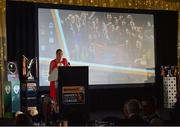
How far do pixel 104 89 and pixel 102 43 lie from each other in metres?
1.11

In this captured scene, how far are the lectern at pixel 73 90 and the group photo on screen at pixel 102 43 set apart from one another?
4440 millimetres

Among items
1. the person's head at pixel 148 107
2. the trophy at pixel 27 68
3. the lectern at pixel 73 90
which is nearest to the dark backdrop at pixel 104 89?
the trophy at pixel 27 68

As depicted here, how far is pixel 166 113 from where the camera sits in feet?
29.9

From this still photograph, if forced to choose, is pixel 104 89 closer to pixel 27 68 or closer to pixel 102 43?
pixel 102 43

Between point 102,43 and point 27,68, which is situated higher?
point 102,43

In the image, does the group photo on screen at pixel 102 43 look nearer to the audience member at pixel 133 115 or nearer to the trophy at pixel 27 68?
the trophy at pixel 27 68

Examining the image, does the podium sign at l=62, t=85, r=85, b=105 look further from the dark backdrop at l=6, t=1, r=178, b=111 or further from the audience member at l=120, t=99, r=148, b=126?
the dark backdrop at l=6, t=1, r=178, b=111

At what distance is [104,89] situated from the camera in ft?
32.0

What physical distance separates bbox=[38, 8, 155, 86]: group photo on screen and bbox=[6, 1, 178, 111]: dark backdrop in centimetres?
17

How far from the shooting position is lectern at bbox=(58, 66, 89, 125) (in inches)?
176

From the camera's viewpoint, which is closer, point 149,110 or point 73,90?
point 149,110

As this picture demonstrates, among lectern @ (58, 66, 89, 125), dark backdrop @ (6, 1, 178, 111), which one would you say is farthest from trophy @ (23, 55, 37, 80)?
lectern @ (58, 66, 89, 125)

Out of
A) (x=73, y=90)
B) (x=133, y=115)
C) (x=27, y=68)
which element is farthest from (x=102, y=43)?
(x=133, y=115)

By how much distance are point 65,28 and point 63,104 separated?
4957mm
